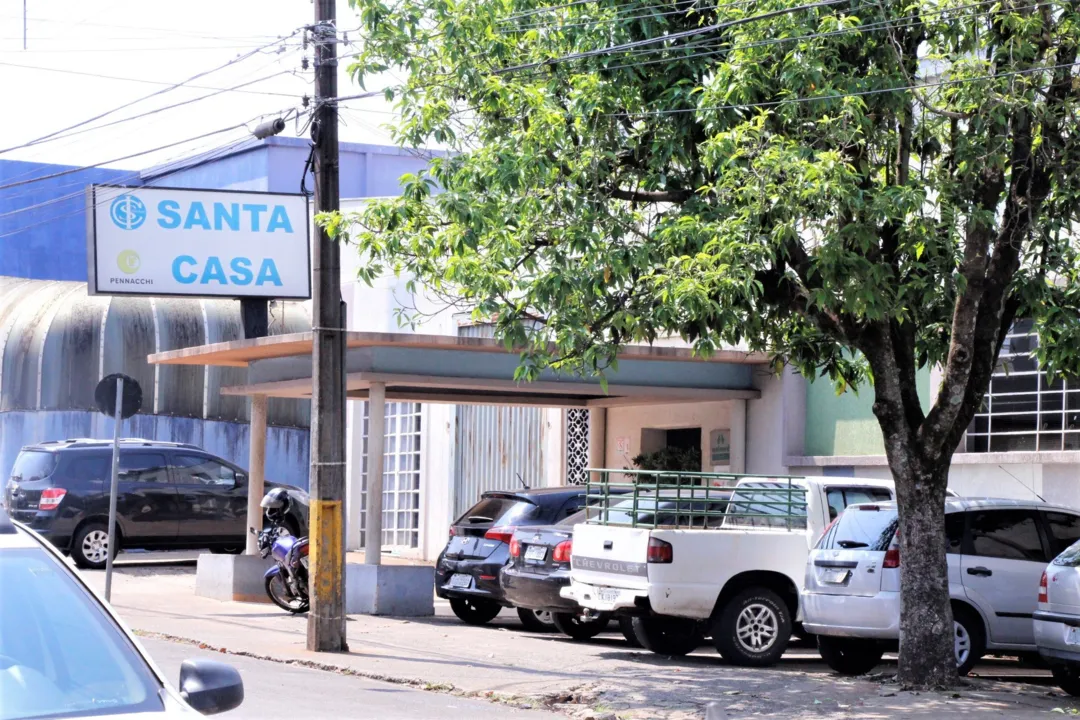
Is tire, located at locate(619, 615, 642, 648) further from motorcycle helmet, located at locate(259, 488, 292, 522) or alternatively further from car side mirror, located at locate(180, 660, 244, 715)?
car side mirror, located at locate(180, 660, 244, 715)

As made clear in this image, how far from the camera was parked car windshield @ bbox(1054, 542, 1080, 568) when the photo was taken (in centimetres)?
1149

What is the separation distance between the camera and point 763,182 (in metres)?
10.5

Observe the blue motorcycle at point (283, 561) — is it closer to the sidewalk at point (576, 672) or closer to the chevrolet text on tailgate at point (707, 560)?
the sidewalk at point (576, 672)

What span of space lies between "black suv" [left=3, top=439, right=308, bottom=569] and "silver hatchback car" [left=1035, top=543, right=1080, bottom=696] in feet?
44.2

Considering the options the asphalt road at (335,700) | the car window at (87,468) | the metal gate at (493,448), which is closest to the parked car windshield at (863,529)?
the asphalt road at (335,700)

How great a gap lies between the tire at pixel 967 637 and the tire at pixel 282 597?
26.1 ft

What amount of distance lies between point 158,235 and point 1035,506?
47.5ft

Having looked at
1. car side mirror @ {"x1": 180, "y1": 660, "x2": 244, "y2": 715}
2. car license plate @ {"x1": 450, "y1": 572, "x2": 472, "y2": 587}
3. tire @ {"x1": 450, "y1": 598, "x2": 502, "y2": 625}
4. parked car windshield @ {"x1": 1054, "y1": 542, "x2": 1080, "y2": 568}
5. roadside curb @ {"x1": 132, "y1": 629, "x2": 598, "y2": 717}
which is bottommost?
tire @ {"x1": 450, "y1": 598, "x2": 502, "y2": 625}

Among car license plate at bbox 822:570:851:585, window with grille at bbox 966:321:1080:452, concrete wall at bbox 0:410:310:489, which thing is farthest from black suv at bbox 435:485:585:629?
concrete wall at bbox 0:410:310:489

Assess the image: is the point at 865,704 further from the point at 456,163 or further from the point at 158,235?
the point at 158,235

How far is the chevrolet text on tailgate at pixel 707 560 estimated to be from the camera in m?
13.2

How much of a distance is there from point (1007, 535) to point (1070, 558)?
1247mm

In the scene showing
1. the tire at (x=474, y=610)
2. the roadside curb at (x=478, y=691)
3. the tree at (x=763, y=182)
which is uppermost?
the tree at (x=763, y=182)

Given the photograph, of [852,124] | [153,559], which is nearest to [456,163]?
[852,124]
